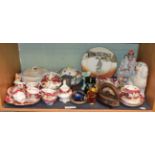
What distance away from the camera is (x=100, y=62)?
1.00 m

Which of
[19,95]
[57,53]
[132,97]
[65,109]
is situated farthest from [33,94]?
[132,97]

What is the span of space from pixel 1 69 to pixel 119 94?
55cm

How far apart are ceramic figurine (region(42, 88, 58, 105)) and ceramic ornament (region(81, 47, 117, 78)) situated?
0.84 feet

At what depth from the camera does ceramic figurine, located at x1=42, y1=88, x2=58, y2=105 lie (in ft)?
2.75

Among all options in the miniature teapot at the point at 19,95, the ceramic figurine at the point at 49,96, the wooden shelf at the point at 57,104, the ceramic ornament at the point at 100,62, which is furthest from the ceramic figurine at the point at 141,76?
the miniature teapot at the point at 19,95

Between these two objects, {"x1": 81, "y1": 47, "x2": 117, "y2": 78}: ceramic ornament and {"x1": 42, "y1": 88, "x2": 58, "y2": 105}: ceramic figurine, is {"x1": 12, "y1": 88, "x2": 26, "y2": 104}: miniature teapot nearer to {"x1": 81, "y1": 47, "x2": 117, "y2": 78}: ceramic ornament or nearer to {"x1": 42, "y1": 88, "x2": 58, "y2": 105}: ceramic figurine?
{"x1": 42, "y1": 88, "x2": 58, "y2": 105}: ceramic figurine

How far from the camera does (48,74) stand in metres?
0.98

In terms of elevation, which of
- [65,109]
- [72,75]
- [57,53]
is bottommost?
[65,109]

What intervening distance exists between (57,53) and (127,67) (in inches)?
15.7

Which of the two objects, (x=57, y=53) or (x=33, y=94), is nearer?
(x=33, y=94)

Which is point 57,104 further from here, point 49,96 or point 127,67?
point 127,67

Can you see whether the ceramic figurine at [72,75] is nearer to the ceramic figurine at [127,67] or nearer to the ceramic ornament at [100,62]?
the ceramic ornament at [100,62]
